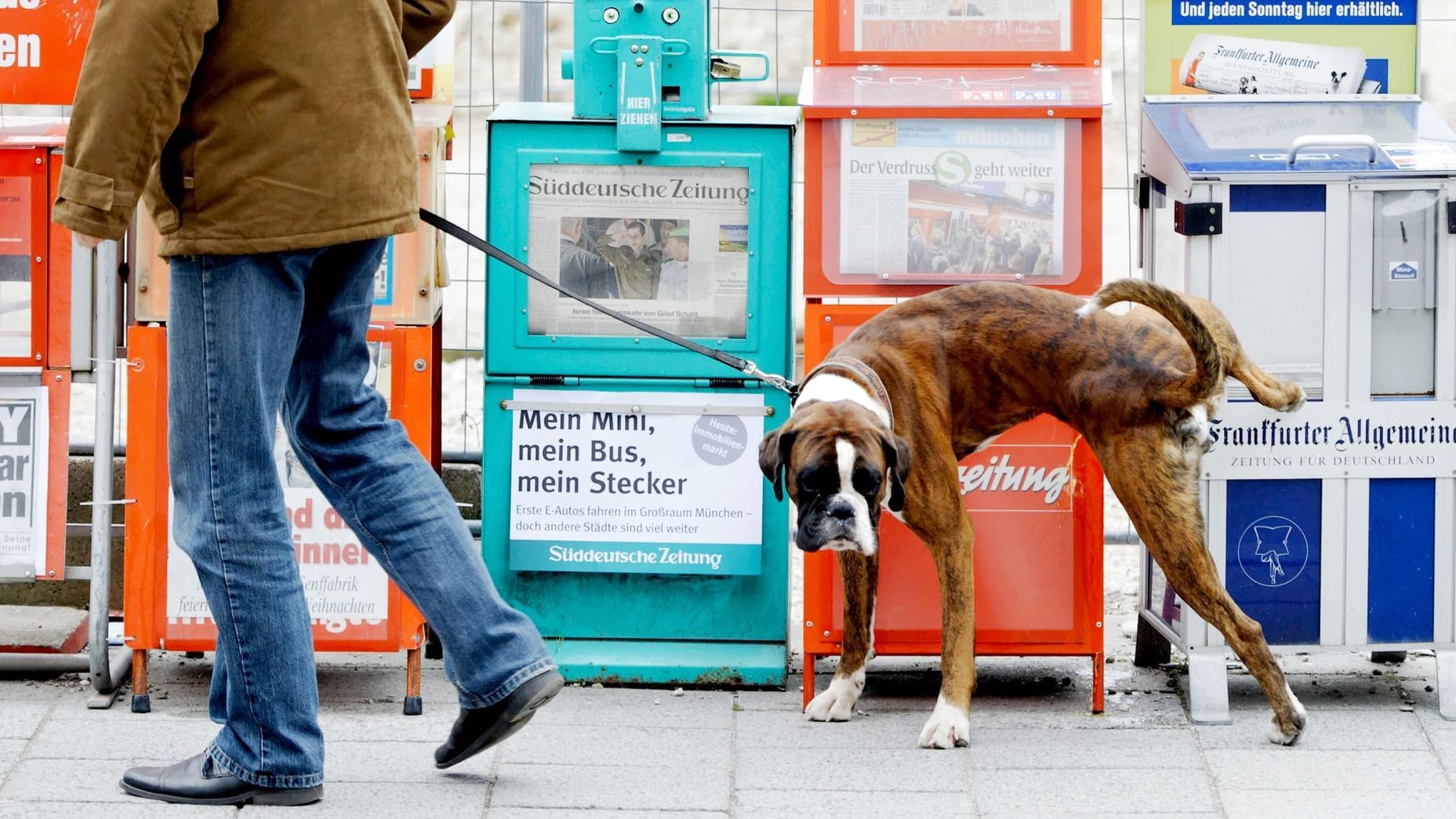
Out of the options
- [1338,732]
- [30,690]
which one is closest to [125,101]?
[30,690]

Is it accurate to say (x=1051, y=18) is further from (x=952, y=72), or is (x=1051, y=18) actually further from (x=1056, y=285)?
(x=1056, y=285)

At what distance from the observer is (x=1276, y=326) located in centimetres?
435

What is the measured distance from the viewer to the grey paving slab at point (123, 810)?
143 inches

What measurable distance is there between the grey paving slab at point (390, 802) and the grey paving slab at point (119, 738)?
51cm

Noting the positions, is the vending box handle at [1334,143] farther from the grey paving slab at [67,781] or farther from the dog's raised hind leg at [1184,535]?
the grey paving slab at [67,781]

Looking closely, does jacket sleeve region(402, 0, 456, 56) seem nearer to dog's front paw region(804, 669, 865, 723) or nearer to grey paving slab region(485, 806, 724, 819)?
grey paving slab region(485, 806, 724, 819)

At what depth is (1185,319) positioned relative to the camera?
3973mm

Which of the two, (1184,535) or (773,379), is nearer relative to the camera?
(1184,535)

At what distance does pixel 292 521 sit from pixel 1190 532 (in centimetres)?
216

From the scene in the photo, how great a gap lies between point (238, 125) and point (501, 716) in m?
1.27

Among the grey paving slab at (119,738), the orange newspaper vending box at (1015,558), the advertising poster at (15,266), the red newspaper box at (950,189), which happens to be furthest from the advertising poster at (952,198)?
the advertising poster at (15,266)

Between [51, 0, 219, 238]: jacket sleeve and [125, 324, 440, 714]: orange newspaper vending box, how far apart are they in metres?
1.17

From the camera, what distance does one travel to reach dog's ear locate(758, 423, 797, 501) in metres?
4.08

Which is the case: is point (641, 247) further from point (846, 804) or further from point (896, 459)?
point (846, 804)
